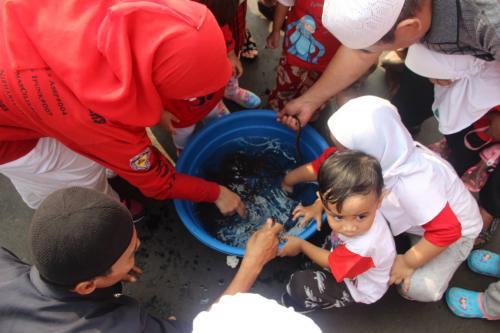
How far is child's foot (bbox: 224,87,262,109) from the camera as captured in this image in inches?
73.9

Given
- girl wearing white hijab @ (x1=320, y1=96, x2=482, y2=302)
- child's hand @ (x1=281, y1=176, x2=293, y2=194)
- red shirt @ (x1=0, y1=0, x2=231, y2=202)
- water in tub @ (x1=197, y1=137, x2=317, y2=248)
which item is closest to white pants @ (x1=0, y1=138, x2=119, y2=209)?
red shirt @ (x1=0, y1=0, x2=231, y2=202)

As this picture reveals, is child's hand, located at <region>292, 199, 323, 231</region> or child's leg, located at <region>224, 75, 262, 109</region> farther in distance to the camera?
child's leg, located at <region>224, 75, 262, 109</region>

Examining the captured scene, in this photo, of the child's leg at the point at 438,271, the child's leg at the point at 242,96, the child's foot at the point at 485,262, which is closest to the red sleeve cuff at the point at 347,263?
the child's leg at the point at 438,271

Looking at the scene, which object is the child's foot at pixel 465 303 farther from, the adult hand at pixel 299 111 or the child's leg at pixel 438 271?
the adult hand at pixel 299 111

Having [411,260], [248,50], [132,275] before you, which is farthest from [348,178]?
[248,50]

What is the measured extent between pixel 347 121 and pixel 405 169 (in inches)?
8.6

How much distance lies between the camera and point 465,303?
4.92 ft

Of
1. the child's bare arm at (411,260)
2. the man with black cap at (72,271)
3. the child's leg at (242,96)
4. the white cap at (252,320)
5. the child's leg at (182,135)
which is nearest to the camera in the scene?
the white cap at (252,320)

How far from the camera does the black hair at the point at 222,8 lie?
1.17m

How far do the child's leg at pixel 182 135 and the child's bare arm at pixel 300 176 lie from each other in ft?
1.47

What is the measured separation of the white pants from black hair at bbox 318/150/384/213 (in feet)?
2.57

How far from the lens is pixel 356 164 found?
3.44ft

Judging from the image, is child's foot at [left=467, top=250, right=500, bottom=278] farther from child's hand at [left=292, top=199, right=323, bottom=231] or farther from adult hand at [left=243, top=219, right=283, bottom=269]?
adult hand at [left=243, top=219, right=283, bottom=269]

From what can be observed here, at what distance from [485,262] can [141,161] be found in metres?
1.38
